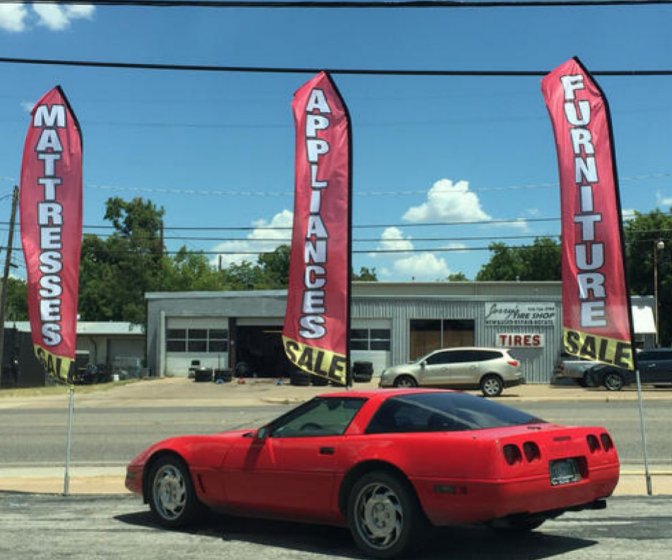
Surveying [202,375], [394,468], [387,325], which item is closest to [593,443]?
[394,468]

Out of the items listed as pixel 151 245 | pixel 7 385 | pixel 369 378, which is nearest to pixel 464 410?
pixel 369 378

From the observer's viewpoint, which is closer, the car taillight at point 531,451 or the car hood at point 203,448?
the car taillight at point 531,451

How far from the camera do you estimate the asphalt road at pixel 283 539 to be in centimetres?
595

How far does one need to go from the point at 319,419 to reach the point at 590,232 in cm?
459

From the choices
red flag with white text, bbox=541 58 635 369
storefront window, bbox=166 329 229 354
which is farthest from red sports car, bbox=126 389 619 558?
storefront window, bbox=166 329 229 354

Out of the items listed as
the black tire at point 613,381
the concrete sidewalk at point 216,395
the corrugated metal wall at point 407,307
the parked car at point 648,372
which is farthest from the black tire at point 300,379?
the parked car at point 648,372

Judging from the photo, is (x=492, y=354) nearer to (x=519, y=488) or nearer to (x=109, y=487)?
(x=109, y=487)

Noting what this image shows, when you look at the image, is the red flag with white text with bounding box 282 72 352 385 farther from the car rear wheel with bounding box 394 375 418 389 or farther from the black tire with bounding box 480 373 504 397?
the black tire with bounding box 480 373 504 397

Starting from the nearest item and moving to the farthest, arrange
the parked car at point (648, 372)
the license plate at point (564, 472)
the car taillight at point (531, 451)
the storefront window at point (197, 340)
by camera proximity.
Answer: the car taillight at point (531, 451)
the license plate at point (564, 472)
the parked car at point (648, 372)
the storefront window at point (197, 340)

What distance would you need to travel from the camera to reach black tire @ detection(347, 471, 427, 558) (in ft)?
18.5

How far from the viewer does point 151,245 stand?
68.8 metres

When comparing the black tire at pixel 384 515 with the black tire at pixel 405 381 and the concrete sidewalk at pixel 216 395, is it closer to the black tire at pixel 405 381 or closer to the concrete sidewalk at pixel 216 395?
the concrete sidewalk at pixel 216 395

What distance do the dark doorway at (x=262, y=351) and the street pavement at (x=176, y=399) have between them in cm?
367

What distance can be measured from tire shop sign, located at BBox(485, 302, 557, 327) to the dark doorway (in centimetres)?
1140
